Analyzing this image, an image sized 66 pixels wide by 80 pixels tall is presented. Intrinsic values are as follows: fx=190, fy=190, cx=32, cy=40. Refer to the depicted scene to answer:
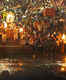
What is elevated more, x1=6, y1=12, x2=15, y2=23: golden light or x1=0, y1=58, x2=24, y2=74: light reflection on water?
x1=6, y1=12, x2=15, y2=23: golden light

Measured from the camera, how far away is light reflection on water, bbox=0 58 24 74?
17.9 ft

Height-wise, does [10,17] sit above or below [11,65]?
above

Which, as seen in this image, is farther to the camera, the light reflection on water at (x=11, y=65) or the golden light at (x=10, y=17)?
the golden light at (x=10, y=17)

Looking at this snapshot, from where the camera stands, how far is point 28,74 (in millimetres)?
5066

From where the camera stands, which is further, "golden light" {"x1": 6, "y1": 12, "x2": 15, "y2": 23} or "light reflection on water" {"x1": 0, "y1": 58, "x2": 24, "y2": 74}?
"golden light" {"x1": 6, "y1": 12, "x2": 15, "y2": 23}

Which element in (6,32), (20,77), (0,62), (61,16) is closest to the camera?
(20,77)

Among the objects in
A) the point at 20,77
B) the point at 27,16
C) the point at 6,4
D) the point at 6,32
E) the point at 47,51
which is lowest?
the point at 20,77

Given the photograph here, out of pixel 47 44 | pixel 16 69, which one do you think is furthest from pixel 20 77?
pixel 47 44

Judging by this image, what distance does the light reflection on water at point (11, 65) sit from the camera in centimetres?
546

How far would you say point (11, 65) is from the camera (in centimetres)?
587

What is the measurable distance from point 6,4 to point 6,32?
1180mm

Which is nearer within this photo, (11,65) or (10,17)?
(11,65)

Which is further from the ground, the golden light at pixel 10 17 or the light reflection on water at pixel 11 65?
the golden light at pixel 10 17

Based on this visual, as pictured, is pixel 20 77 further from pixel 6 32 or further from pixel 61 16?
pixel 6 32
